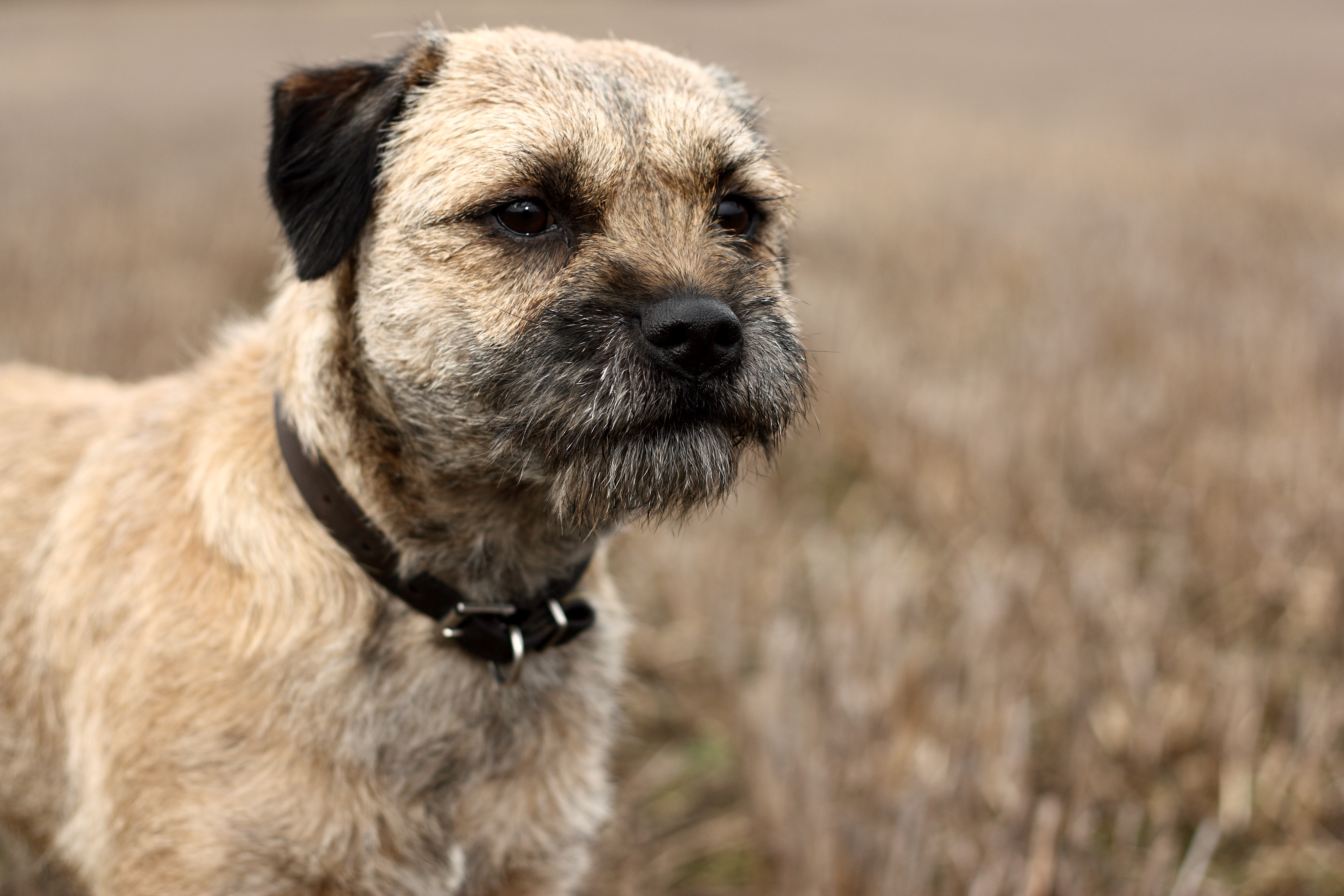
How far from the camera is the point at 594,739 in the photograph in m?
2.42

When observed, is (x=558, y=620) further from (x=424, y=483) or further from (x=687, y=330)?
(x=687, y=330)

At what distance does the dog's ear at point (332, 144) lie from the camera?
212 cm

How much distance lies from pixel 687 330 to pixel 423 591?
0.80 m

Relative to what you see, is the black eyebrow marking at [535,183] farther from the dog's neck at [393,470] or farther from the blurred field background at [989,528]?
the blurred field background at [989,528]

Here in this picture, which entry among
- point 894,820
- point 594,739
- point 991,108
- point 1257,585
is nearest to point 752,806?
point 894,820

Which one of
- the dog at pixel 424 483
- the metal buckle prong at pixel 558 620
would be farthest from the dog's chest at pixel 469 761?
the metal buckle prong at pixel 558 620

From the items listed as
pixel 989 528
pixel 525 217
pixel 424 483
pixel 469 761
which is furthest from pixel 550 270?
pixel 989 528

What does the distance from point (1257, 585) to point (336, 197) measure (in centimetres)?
402

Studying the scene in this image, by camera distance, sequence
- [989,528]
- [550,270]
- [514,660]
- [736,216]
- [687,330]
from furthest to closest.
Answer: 1. [989,528]
2. [736,216]
3. [514,660]
4. [550,270]
5. [687,330]

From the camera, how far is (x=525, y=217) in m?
2.10

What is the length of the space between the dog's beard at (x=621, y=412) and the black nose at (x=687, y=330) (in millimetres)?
31

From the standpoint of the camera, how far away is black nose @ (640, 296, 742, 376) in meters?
1.84

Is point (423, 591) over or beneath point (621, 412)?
beneath

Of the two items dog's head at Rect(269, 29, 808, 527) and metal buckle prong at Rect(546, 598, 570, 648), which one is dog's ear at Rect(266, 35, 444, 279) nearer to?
dog's head at Rect(269, 29, 808, 527)
